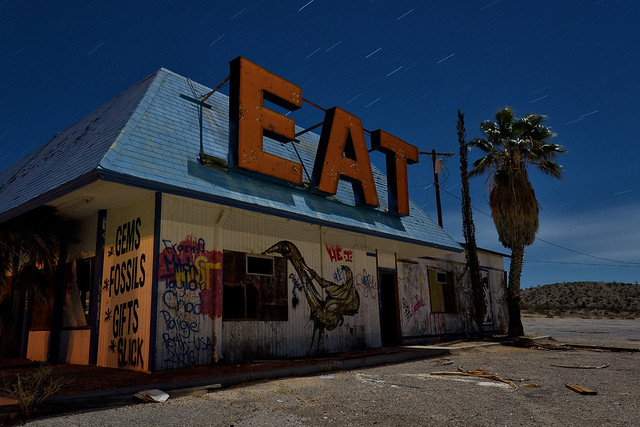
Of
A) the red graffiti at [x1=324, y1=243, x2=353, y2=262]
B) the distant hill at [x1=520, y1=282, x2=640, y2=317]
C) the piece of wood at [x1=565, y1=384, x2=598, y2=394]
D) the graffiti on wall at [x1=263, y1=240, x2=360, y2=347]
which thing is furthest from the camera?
the distant hill at [x1=520, y1=282, x2=640, y2=317]

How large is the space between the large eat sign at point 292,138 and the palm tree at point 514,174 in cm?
777

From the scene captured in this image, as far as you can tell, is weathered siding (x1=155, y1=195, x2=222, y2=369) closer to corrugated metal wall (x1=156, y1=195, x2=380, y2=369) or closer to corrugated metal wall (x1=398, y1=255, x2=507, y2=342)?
corrugated metal wall (x1=156, y1=195, x2=380, y2=369)

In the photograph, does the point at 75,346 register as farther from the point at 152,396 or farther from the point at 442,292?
the point at 442,292

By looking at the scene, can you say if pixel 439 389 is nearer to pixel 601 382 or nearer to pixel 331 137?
pixel 601 382

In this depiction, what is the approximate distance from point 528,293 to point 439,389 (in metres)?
89.4

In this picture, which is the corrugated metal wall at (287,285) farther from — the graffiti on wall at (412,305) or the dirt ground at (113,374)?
the graffiti on wall at (412,305)

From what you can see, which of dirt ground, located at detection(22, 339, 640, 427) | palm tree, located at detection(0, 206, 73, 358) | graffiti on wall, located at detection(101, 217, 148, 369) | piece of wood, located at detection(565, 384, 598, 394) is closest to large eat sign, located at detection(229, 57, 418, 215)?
graffiti on wall, located at detection(101, 217, 148, 369)

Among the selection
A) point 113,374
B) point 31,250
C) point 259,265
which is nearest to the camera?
point 113,374

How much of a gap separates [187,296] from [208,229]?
66.4 inches

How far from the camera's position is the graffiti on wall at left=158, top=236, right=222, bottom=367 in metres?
9.71

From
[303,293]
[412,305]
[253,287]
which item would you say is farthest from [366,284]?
[253,287]

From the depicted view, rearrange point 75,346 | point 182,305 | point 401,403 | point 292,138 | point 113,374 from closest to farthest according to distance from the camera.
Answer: point 401,403 < point 113,374 < point 182,305 < point 75,346 < point 292,138

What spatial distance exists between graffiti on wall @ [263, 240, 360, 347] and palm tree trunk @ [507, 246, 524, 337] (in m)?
10.4

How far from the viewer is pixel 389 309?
18016mm
